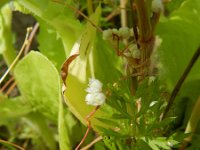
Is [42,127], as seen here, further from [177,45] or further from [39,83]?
[177,45]

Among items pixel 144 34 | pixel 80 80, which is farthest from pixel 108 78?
pixel 144 34

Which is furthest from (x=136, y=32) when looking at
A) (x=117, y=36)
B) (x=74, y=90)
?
(x=74, y=90)

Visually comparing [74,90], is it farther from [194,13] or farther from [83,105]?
[194,13]

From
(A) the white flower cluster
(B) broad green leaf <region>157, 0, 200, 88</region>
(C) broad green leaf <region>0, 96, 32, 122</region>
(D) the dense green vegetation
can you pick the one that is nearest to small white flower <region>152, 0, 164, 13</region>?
(D) the dense green vegetation

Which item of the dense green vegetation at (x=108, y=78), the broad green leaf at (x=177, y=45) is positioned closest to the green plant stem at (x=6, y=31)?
the dense green vegetation at (x=108, y=78)

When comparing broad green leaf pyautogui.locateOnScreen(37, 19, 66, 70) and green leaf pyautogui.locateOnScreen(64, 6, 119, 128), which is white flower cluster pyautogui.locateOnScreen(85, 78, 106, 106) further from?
broad green leaf pyautogui.locateOnScreen(37, 19, 66, 70)

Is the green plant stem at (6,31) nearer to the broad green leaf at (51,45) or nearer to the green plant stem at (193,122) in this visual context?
the broad green leaf at (51,45)

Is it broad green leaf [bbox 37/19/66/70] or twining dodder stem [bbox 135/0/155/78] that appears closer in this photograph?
twining dodder stem [bbox 135/0/155/78]
